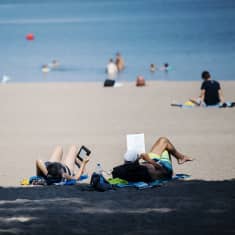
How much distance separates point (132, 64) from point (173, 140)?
1002 inches

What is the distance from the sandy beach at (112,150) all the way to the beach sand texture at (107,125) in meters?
0.02

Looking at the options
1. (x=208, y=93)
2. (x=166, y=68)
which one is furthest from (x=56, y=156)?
(x=166, y=68)

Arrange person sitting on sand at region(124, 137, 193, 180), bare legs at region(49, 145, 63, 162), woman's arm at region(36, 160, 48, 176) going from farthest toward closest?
bare legs at region(49, 145, 63, 162) < woman's arm at region(36, 160, 48, 176) < person sitting on sand at region(124, 137, 193, 180)

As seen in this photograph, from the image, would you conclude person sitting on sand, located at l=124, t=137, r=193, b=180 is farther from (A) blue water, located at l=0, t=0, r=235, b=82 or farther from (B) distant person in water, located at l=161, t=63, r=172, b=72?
(B) distant person in water, located at l=161, t=63, r=172, b=72

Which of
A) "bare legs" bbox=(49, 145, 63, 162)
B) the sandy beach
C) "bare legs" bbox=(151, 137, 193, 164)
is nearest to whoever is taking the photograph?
the sandy beach

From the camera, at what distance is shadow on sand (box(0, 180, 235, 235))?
828 centimetres

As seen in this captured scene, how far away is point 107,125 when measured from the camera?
17.4 m

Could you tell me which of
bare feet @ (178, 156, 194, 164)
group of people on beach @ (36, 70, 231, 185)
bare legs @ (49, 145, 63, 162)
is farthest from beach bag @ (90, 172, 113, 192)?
bare feet @ (178, 156, 194, 164)

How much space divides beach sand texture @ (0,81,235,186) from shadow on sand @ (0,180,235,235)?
1267mm

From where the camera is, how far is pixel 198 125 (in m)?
17.1

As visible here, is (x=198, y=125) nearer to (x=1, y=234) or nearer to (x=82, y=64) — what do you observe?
(x=1, y=234)

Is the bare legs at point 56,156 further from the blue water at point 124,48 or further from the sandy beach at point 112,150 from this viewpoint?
the blue water at point 124,48

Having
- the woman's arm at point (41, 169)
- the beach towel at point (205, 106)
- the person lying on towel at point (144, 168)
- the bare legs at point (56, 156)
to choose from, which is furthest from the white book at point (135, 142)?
the beach towel at point (205, 106)

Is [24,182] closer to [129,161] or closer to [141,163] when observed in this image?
[129,161]
